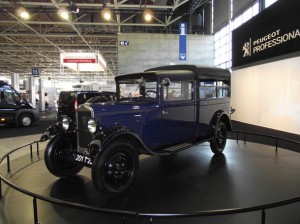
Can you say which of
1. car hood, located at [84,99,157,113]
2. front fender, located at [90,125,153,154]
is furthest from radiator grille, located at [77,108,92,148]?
front fender, located at [90,125,153,154]

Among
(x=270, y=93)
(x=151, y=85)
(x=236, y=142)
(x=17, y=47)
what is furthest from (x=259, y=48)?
(x=17, y=47)

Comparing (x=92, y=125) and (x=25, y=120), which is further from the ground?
(x=92, y=125)

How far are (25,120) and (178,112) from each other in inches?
388

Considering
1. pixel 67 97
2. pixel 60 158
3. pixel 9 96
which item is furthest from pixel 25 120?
pixel 60 158

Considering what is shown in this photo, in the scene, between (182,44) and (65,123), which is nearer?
(65,123)

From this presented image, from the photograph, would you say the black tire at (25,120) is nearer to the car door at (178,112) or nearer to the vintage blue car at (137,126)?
the vintage blue car at (137,126)

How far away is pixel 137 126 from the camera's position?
3.96 meters

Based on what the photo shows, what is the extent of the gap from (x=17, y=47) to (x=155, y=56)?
11.7m

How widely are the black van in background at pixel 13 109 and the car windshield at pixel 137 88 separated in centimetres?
876

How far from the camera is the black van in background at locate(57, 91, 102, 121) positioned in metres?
10.7

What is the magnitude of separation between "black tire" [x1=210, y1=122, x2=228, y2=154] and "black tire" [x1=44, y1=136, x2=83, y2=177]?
2901 mm

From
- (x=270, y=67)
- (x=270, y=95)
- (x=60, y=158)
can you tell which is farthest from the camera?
(x=270, y=95)

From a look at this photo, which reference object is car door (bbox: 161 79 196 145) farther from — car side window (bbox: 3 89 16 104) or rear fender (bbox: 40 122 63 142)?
car side window (bbox: 3 89 16 104)

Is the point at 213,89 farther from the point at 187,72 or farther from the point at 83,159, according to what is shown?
the point at 83,159
